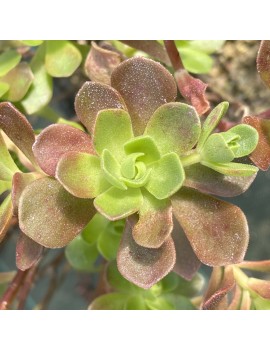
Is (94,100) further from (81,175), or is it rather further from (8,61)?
(8,61)

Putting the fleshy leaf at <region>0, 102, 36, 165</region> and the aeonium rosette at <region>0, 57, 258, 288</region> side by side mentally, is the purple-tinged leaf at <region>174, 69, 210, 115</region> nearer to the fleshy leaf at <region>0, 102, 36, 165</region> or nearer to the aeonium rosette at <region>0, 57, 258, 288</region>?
the aeonium rosette at <region>0, 57, 258, 288</region>

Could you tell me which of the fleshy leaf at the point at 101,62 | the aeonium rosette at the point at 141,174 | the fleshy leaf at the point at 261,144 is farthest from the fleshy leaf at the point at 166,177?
the fleshy leaf at the point at 101,62

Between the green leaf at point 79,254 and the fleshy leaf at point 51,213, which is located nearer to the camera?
the fleshy leaf at point 51,213

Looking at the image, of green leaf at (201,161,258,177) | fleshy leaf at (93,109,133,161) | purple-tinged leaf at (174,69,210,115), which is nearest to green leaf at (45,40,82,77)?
purple-tinged leaf at (174,69,210,115)

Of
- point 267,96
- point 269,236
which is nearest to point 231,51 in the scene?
point 267,96

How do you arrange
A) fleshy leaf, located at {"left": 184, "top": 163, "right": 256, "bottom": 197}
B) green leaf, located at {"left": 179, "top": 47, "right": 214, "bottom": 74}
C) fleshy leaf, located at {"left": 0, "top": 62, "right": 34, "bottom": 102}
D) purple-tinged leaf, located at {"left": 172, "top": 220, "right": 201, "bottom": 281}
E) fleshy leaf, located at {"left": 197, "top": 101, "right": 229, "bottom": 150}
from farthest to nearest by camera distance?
green leaf, located at {"left": 179, "top": 47, "right": 214, "bottom": 74} → fleshy leaf, located at {"left": 0, "top": 62, "right": 34, "bottom": 102} → purple-tinged leaf, located at {"left": 172, "top": 220, "right": 201, "bottom": 281} → fleshy leaf, located at {"left": 184, "top": 163, "right": 256, "bottom": 197} → fleshy leaf, located at {"left": 197, "top": 101, "right": 229, "bottom": 150}

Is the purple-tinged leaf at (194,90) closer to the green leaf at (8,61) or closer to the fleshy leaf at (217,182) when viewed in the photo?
the fleshy leaf at (217,182)

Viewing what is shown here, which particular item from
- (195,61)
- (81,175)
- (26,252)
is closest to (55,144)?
(81,175)
